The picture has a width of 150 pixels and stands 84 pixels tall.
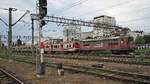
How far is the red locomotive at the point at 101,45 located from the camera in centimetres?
3725

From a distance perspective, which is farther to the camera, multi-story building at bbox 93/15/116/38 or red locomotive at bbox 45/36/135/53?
Result: multi-story building at bbox 93/15/116/38

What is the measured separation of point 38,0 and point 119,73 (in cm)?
666

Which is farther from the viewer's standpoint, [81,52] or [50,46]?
[50,46]

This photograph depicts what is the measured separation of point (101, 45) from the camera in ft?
135

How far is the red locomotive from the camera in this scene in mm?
37250

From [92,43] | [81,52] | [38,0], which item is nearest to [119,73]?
[38,0]

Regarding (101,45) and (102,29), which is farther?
(102,29)

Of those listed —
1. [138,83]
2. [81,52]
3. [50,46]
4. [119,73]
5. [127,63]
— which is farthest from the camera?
[50,46]

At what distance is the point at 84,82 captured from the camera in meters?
12.8

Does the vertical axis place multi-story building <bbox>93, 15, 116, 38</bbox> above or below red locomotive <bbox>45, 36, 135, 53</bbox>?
above

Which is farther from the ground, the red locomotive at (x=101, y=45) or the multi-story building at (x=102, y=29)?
the multi-story building at (x=102, y=29)

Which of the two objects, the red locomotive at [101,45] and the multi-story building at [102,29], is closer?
the red locomotive at [101,45]

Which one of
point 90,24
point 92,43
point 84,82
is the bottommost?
point 84,82

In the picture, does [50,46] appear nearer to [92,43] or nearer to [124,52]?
[92,43]
